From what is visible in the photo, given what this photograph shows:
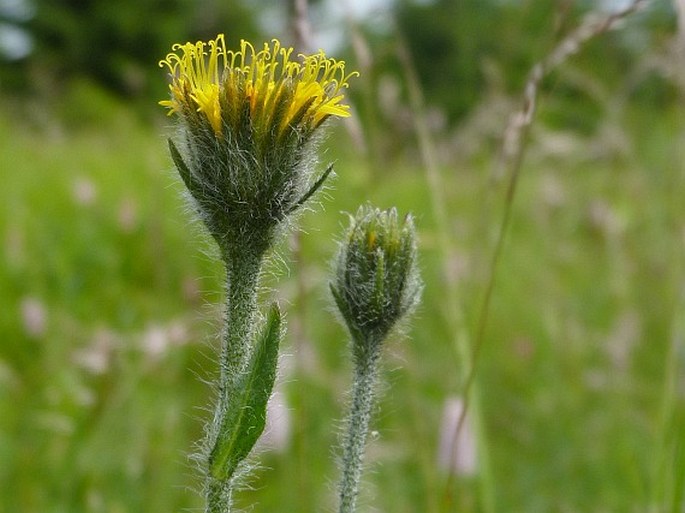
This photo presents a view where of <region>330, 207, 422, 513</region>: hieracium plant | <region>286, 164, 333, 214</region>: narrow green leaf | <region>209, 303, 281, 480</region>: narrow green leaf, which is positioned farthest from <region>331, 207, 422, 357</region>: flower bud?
<region>209, 303, 281, 480</region>: narrow green leaf

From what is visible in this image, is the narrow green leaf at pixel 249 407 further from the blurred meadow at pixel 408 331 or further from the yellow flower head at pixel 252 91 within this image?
→ the yellow flower head at pixel 252 91

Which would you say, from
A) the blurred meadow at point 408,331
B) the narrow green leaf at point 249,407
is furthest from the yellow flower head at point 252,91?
the narrow green leaf at point 249,407

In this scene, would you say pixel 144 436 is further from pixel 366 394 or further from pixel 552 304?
pixel 552 304

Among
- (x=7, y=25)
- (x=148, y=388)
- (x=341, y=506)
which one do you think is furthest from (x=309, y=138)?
(x=7, y=25)

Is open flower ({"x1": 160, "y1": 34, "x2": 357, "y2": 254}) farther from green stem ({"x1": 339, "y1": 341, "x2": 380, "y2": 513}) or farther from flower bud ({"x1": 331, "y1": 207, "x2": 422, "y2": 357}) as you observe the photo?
green stem ({"x1": 339, "y1": 341, "x2": 380, "y2": 513})

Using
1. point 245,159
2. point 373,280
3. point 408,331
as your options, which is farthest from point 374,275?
point 245,159
